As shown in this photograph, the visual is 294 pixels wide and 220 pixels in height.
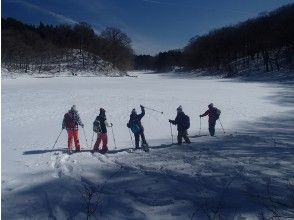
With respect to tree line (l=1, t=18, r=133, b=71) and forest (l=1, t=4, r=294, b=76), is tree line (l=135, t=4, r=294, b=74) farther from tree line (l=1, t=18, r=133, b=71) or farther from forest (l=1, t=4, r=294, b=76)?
tree line (l=1, t=18, r=133, b=71)

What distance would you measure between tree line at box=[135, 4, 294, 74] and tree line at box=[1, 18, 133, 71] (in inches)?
836

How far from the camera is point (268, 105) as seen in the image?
106ft

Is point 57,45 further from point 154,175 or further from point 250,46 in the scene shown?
point 154,175

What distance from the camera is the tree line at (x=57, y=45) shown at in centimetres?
8800

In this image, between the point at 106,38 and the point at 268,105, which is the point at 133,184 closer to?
the point at 268,105

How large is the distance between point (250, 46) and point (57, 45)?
171 ft

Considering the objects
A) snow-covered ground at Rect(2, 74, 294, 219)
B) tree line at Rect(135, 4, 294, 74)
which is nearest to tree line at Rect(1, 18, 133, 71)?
tree line at Rect(135, 4, 294, 74)

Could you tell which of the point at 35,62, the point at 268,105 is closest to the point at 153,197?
the point at 268,105

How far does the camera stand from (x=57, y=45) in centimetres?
11700

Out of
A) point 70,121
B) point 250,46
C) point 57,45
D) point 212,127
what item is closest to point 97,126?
point 70,121

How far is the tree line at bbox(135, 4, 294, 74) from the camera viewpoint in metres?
82.9

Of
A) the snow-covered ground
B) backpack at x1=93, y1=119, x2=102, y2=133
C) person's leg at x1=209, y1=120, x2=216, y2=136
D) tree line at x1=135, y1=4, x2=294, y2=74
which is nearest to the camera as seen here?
the snow-covered ground

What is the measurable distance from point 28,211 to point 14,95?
2939 cm

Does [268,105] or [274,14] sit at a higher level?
[274,14]
